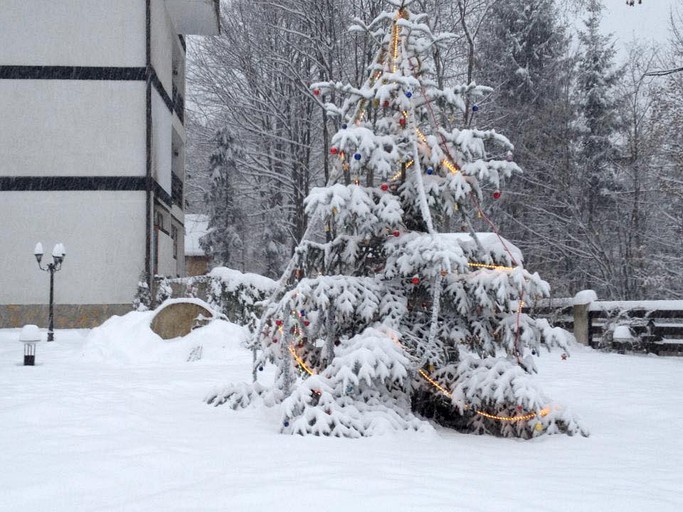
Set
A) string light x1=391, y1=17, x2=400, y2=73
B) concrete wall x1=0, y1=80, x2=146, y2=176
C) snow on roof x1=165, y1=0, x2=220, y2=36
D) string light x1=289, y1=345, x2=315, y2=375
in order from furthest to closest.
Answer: snow on roof x1=165, y1=0, x2=220, y2=36 < concrete wall x1=0, y1=80, x2=146, y2=176 < string light x1=391, y1=17, x2=400, y2=73 < string light x1=289, y1=345, x2=315, y2=375

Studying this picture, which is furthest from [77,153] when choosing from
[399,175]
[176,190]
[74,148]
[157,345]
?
[399,175]

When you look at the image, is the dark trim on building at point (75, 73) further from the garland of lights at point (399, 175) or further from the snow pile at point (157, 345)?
the garland of lights at point (399, 175)

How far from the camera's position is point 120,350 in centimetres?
1377

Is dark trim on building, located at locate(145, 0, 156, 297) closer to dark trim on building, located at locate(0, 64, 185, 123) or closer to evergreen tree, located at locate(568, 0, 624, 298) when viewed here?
dark trim on building, located at locate(0, 64, 185, 123)

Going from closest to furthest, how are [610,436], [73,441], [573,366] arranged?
[73,441], [610,436], [573,366]

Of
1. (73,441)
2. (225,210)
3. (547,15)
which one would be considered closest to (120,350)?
(73,441)

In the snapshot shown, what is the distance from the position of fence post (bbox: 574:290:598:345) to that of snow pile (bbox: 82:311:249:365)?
774 cm

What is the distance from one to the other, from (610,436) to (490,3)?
805 inches

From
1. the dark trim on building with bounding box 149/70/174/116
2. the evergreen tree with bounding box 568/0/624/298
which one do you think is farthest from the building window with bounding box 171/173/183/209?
the evergreen tree with bounding box 568/0/624/298

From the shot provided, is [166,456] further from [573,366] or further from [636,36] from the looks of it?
[636,36]

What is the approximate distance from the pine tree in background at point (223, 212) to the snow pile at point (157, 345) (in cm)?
1936

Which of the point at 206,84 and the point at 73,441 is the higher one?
the point at 206,84

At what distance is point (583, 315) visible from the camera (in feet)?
54.7

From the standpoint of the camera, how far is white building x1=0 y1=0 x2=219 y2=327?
21453mm
